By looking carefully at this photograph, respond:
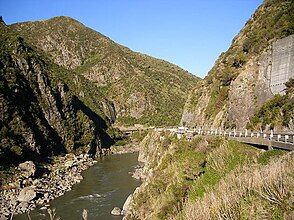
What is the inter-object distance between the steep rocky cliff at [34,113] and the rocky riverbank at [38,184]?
611cm

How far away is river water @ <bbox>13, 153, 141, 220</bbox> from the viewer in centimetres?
4044

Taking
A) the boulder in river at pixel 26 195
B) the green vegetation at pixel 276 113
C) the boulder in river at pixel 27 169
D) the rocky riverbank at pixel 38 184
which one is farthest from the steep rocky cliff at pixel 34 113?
the green vegetation at pixel 276 113

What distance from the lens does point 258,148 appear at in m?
24.2

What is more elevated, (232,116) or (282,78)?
(282,78)

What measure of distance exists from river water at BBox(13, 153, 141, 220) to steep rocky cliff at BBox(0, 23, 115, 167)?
697 inches

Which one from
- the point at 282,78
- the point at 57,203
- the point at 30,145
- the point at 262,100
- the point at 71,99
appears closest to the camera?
the point at 282,78

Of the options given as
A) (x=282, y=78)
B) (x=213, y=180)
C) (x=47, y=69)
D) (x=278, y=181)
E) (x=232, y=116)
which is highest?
(x=47, y=69)

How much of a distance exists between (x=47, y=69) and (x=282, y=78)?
90.2 meters

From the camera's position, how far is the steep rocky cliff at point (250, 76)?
40094 mm

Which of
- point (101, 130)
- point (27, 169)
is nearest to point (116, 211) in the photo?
point (27, 169)

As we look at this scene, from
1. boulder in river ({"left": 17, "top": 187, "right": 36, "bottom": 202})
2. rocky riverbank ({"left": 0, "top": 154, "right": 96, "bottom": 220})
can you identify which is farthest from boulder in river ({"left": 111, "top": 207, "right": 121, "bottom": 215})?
boulder in river ({"left": 17, "top": 187, "right": 36, "bottom": 202})

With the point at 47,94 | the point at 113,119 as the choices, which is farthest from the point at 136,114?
the point at 47,94

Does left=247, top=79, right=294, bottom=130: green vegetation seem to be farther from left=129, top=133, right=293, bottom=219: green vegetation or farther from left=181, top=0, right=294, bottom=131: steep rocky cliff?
left=129, top=133, right=293, bottom=219: green vegetation

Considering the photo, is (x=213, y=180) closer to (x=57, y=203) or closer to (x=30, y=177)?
(x=57, y=203)
